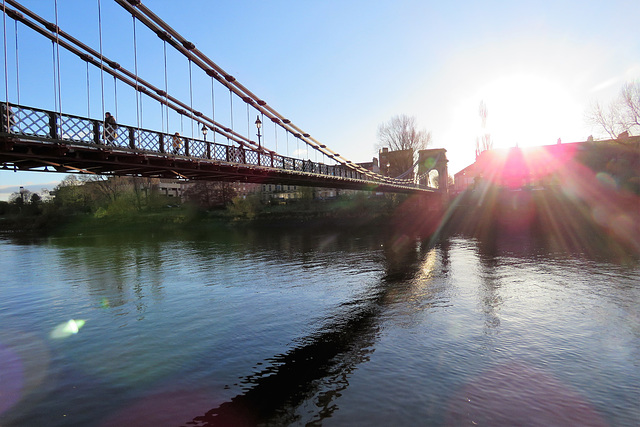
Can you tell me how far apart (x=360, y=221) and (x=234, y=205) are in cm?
2337

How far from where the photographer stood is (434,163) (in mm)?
69312

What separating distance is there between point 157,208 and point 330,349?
72.6 m

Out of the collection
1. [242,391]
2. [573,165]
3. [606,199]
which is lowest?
[242,391]

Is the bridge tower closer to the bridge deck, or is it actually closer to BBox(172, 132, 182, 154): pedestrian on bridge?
the bridge deck

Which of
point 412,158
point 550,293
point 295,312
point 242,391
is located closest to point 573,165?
point 412,158

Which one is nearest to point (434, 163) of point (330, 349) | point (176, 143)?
point (176, 143)

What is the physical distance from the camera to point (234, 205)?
67188 millimetres

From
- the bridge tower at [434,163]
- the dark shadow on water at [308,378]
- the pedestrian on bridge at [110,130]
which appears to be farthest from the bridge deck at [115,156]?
the bridge tower at [434,163]

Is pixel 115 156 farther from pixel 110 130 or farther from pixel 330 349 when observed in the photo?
pixel 330 349

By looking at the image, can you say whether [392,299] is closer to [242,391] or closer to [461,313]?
[461,313]

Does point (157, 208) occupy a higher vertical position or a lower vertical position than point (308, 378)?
higher

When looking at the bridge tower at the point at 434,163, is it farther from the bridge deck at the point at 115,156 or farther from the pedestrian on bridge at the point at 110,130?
the pedestrian on bridge at the point at 110,130

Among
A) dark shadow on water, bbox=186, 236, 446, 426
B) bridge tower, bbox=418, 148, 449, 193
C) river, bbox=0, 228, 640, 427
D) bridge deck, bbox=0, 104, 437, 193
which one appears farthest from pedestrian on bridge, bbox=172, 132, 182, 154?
bridge tower, bbox=418, 148, 449, 193

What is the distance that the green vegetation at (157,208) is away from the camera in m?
61.1
